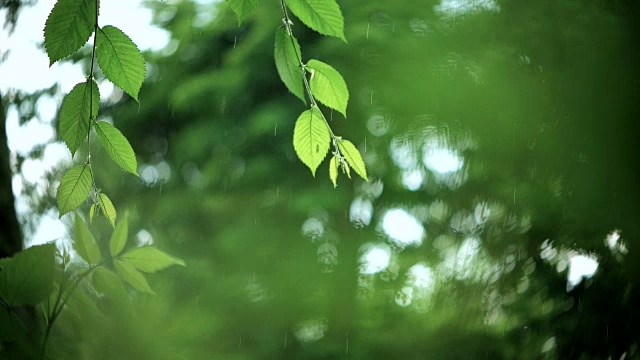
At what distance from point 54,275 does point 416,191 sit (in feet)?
5.02

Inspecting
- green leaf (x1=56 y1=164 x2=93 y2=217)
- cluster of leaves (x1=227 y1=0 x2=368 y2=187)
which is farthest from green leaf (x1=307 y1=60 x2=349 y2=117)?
green leaf (x1=56 y1=164 x2=93 y2=217)

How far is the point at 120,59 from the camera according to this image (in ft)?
0.75

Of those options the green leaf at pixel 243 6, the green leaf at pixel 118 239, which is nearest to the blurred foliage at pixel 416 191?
the green leaf at pixel 118 239

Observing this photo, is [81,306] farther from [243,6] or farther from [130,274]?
[243,6]

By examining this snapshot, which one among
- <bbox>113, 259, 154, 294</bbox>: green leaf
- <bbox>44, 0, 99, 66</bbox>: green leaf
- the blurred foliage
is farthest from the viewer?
the blurred foliage

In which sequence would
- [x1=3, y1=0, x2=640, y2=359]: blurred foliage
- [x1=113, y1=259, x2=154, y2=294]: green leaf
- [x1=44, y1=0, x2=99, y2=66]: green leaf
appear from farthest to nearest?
[x1=3, y1=0, x2=640, y2=359]: blurred foliage < [x1=113, y1=259, x2=154, y2=294]: green leaf < [x1=44, y1=0, x2=99, y2=66]: green leaf

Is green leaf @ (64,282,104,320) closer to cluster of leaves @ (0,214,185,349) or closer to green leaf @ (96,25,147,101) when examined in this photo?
cluster of leaves @ (0,214,185,349)

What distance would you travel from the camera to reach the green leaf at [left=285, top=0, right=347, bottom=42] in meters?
0.25

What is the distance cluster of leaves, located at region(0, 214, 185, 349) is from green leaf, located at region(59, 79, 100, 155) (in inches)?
1.7

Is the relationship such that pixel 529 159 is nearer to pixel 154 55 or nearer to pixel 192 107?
pixel 192 107

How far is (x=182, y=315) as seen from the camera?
1.66 meters

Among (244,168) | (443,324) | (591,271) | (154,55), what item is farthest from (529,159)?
(154,55)

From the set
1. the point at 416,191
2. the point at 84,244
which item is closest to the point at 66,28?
the point at 84,244

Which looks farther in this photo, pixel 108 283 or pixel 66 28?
pixel 108 283
